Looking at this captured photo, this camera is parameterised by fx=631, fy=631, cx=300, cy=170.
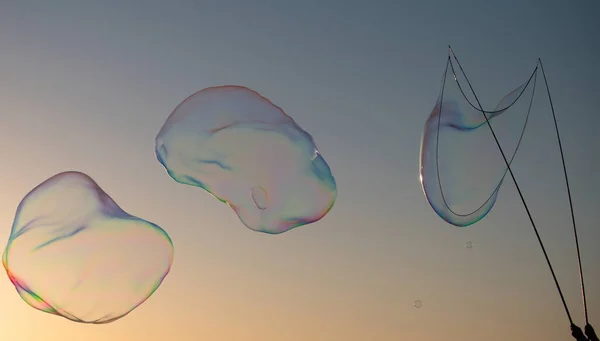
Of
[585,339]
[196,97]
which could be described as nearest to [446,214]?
[585,339]

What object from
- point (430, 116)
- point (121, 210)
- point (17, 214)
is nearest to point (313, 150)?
point (430, 116)

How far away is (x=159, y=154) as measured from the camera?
14250 millimetres

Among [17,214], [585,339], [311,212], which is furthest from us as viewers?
[311,212]

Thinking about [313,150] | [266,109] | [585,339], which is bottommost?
[585,339]

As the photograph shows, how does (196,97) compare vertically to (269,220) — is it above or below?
above

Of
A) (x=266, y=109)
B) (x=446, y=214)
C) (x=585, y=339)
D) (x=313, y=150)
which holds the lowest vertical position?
(x=585, y=339)

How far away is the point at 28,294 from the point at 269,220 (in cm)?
555

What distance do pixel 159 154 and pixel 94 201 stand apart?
193 centimetres

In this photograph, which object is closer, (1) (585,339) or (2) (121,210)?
(1) (585,339)

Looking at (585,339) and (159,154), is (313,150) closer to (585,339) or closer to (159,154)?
(159,154)

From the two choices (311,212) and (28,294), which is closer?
(28,294)

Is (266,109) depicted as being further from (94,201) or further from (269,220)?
(94,201)

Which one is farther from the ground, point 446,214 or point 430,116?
point 430,116

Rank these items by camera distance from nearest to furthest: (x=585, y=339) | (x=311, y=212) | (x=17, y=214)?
1. (x=585, y=339)
2. (x=17, y=214)
3. (x=311, y=212)
